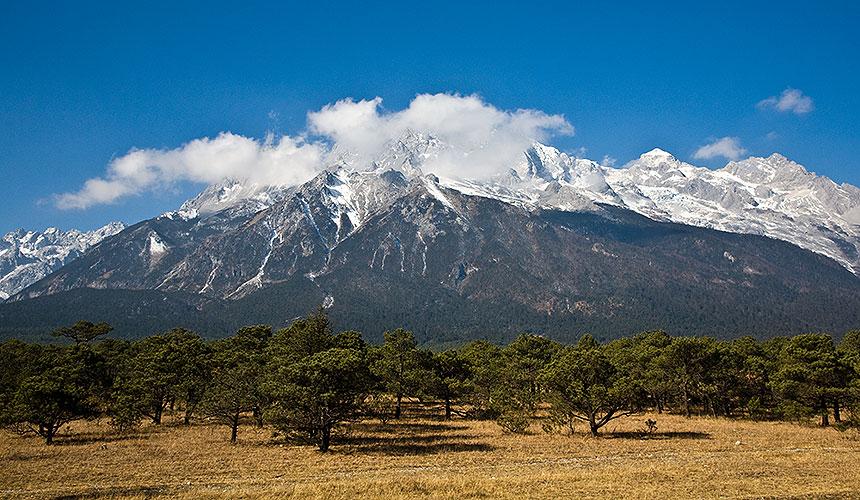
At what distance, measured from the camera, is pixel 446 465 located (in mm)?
33062

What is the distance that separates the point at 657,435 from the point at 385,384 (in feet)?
92.1

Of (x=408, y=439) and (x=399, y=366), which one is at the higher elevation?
(x=399, y=366)

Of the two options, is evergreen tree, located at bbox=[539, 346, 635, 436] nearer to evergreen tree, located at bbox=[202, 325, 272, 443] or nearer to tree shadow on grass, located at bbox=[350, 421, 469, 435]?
tree shadow on grass, located at bbox=[350, 421, 469, 435]

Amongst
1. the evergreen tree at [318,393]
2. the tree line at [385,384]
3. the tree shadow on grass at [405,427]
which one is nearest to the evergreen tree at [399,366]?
the tree line at [385,384]

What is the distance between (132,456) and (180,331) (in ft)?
198

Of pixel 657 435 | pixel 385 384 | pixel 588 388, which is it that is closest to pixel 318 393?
pixel 385 384

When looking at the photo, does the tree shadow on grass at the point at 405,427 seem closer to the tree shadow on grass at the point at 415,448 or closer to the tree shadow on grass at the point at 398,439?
the tree shadow on grass at the point at 398,439

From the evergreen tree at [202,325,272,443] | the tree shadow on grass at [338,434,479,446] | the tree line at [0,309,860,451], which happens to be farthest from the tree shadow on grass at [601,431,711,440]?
the evergreen tree at [202,325,272,443]

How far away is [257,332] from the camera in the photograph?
8931 centimetres

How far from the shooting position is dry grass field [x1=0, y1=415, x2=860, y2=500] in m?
25.6

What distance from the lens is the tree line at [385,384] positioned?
39938mm

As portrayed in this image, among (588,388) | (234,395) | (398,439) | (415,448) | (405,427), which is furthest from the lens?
(405,427)

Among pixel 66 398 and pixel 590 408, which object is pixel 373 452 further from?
pixel 66 398

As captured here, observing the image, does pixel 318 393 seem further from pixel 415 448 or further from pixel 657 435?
pixel 657 435
